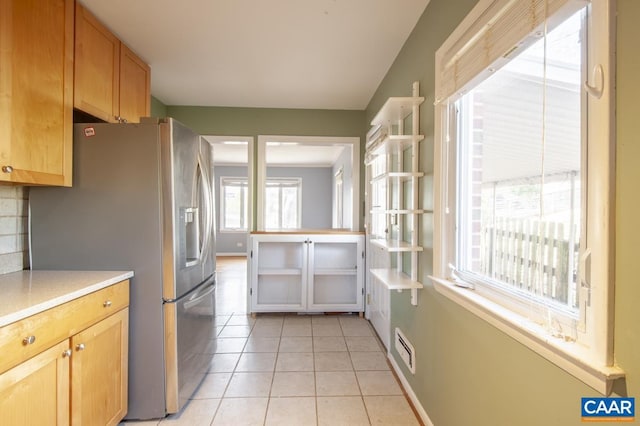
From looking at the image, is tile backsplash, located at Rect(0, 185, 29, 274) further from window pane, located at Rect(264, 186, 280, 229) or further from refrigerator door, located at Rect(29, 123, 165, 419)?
window pane, located at Rect(264, 186, 280, 229)

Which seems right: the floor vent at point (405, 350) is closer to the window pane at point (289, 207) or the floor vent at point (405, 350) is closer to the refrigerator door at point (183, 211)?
the refrigerator door at point (183, 211)

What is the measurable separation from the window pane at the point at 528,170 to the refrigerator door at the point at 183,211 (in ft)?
5.20

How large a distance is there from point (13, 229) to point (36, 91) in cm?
78

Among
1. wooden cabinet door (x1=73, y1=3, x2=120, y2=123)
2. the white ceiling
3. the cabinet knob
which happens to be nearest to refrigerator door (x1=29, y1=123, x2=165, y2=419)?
wooden cabinet door (x1=73, y1=3, x2=120, y2=123)

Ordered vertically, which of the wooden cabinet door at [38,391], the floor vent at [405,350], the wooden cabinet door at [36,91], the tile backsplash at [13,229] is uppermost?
the wooden cabinet door at [36,91]

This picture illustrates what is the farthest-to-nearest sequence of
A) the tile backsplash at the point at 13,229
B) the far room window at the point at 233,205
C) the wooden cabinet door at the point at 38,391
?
the far room window at the point at 233,205, the tile backsplash at the point at 13,229, the wooden cabinet door at the point at 38,391

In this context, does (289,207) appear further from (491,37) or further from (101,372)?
(491,37)

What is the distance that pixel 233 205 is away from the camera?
26.4ft

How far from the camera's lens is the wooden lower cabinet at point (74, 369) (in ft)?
3.45

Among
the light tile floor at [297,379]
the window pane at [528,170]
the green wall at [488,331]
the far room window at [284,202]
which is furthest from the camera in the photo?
the far room window at [284,202]

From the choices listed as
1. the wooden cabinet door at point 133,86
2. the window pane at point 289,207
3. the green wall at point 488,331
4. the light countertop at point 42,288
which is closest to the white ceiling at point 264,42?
the wooden cabinet door at point 133,86

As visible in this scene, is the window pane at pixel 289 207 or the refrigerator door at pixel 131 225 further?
the window pane at pixel 289 207

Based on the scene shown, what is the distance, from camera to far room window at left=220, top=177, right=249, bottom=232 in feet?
26.0

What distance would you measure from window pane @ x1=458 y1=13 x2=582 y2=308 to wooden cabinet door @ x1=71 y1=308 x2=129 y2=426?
72.5 inches
